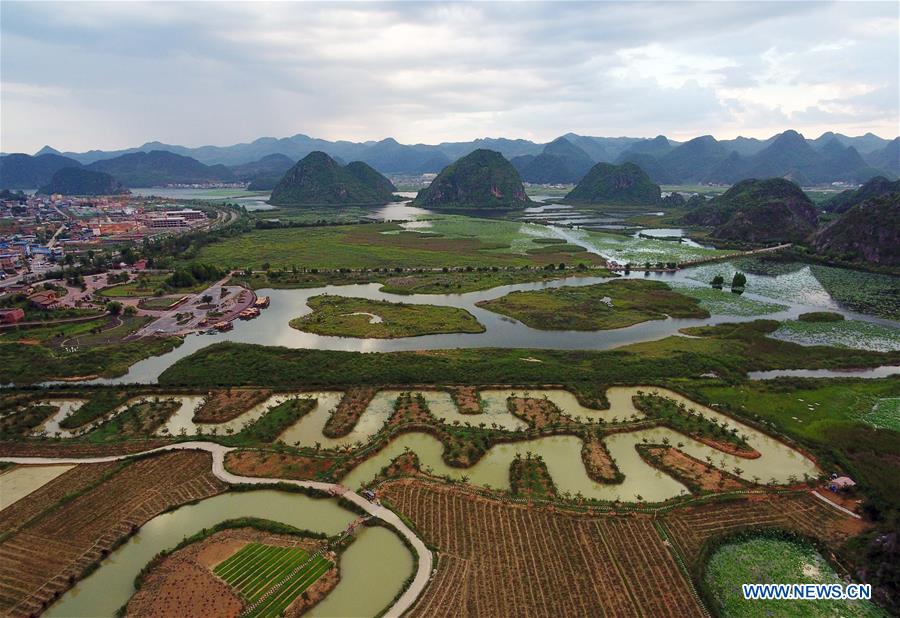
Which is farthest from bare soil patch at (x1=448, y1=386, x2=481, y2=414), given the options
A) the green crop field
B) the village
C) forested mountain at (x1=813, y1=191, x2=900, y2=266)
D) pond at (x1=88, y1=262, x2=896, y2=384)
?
forested mountain at (x1=813, y1=191, x2=900, y2=266)

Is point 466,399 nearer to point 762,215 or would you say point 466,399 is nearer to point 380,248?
point 380,248

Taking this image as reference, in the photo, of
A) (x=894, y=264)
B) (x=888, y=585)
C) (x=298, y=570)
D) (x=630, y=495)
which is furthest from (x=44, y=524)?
(x=894, y=264)

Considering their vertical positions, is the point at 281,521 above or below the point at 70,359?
below

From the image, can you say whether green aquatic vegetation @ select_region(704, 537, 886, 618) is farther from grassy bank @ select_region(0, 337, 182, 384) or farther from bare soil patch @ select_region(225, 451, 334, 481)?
grassy bank @ select_region(0, 337, 182, 384)

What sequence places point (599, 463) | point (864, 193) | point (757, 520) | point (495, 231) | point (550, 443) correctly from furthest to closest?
point (864, 193), point (495, 231), point (550, 443), point (599, 463), point (757, 520)

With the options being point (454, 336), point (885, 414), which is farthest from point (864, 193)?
point (454, 336)

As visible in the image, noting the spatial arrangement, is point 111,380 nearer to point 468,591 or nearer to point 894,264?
point 468,591

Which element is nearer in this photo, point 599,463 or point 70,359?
point 599,463

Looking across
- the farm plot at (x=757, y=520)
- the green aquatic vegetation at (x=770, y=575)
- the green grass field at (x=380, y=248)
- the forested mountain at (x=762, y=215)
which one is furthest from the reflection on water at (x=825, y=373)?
the forested mountain at (x=762, y=215)
